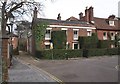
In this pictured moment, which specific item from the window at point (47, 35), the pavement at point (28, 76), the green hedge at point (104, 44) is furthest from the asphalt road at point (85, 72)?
the green hedge at point (104, 44)

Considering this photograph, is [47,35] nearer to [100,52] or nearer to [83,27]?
[83,27]

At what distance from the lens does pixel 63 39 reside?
4347cm

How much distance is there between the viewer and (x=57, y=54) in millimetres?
39562

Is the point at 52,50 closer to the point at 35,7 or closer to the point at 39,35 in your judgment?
the point at 39,35

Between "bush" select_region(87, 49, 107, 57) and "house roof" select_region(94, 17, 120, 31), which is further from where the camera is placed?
"house roof" select_region(94, 17, 120, 31)

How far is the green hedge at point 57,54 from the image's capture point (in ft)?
127

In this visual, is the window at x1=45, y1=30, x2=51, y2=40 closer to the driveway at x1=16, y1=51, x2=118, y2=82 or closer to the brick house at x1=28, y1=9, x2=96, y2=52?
the brick house at x1=28, y1=9, x2=96, y2=52

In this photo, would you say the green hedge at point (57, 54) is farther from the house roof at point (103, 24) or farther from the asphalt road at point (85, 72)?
the house roof at point (103, 24)

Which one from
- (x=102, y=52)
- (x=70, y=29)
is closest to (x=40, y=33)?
(x=70, y=29)

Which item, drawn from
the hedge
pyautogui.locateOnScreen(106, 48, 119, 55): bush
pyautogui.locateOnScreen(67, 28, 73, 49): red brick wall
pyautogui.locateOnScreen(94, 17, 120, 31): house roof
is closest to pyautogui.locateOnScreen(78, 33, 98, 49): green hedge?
pyautogui.locateOnScreen(67, 28, 73, 49): red brick wall

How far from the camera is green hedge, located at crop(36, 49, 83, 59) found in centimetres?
3875

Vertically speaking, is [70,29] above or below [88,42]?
above

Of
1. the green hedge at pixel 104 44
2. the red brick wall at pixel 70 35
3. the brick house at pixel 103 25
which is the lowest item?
the green hedge at pixel 104 44

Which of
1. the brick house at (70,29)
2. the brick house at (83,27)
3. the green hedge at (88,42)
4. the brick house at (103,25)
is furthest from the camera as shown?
the brick house at (103,25)
